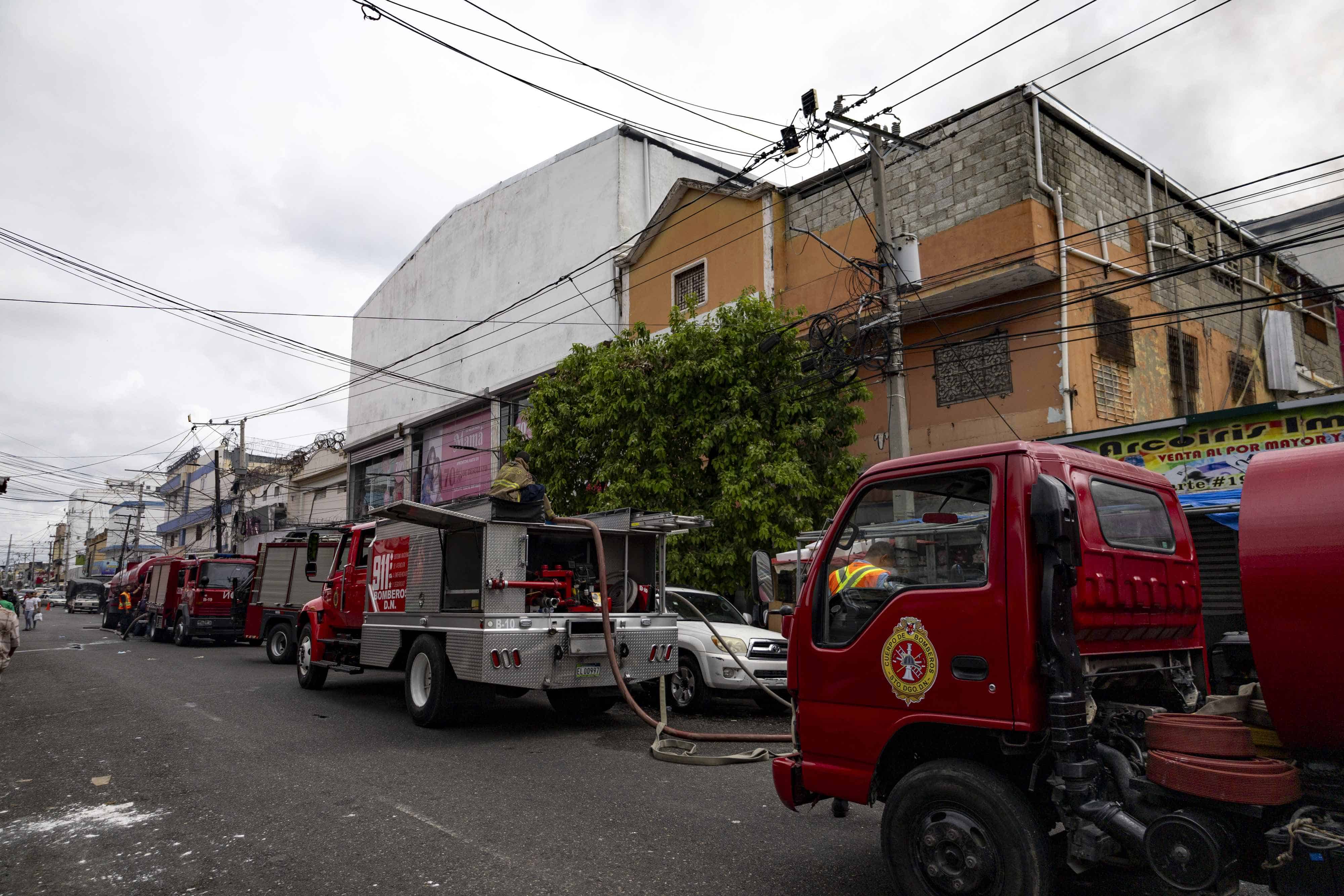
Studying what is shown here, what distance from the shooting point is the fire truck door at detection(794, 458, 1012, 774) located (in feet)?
12.7

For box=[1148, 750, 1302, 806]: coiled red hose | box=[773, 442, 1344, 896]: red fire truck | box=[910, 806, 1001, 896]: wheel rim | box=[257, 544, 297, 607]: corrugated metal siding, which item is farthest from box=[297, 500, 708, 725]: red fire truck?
box=[257, 544, 297, 607]: corrugated metal siding

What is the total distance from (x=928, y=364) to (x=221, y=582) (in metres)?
18.6

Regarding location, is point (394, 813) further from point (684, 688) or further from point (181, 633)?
point (181, 633)

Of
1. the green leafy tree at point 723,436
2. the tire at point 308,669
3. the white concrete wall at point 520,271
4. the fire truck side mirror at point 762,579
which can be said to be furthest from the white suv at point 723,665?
the white concrete wall at point 520,271

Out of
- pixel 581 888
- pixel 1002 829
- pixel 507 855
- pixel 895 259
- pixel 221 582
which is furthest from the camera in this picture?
pixel 221 582

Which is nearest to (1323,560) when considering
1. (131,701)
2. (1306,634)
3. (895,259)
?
(1306,634)

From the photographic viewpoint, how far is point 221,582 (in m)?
23.1

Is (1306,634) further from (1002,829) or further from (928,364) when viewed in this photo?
(928,364)

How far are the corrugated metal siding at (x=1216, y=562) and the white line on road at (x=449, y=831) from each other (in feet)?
26.5

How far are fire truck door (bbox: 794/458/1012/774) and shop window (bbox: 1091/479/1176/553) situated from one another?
2.14 feet

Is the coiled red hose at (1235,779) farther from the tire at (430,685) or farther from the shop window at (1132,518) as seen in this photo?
the tire at (430,685)

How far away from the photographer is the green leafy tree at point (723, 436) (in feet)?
48.1

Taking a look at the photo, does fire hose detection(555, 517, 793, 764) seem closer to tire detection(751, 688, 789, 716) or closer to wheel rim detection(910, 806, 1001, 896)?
tire detection(751, 688, 789, 716)

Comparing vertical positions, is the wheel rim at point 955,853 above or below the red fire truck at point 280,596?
below
